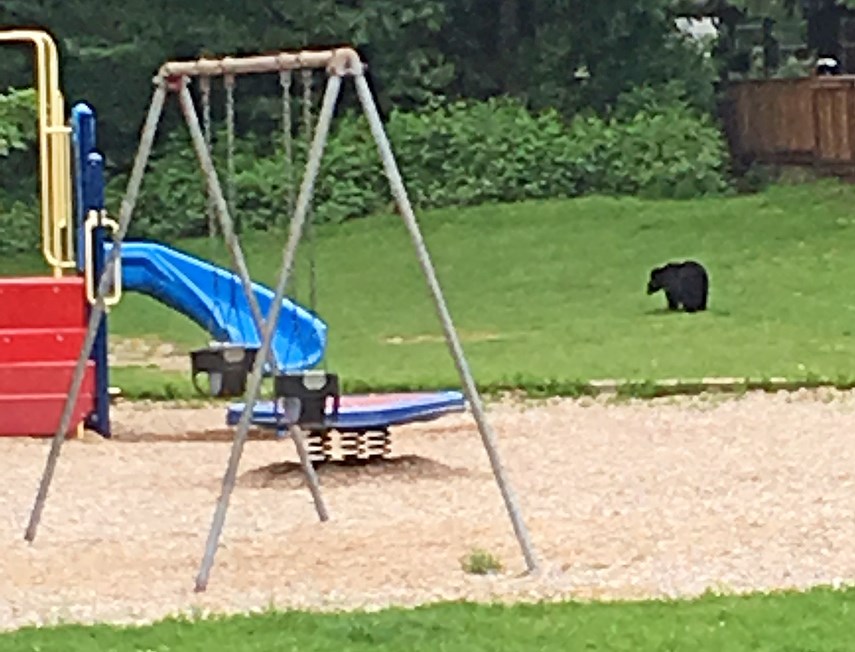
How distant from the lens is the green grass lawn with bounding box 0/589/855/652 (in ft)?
19.5

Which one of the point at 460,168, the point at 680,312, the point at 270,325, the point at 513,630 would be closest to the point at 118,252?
the point at 270,325

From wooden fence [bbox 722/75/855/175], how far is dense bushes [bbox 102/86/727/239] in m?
1.24

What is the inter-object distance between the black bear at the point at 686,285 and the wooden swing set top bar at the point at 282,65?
11781 millimetres

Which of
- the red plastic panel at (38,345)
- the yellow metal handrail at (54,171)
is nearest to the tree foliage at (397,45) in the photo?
the yellow metal handrail at (54,171)

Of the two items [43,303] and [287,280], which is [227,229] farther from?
[43,303]

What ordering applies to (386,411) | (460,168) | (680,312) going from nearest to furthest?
(386,411)
(680,312)
(460,168)

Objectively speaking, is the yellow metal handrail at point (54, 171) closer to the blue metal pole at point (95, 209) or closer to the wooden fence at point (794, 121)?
the blue metal pole at point (95, 209)

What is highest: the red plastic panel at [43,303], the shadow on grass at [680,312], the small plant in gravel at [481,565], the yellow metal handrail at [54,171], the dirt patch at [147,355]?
the yellow metal handrail at [54,171]

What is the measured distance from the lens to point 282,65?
8.34 meters

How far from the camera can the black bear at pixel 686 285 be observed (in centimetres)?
2014

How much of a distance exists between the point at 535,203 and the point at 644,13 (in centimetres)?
438

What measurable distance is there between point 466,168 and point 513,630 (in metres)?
23.9

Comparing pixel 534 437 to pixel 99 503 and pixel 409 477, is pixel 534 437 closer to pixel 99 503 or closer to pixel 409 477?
pixel 409 477

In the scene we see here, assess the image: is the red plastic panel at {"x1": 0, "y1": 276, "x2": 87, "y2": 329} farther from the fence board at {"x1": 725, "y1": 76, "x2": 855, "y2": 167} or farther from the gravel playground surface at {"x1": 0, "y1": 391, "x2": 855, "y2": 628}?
the fence board at {"x1": 725, "y1": 76, "x2": 855, "y2": 167}
